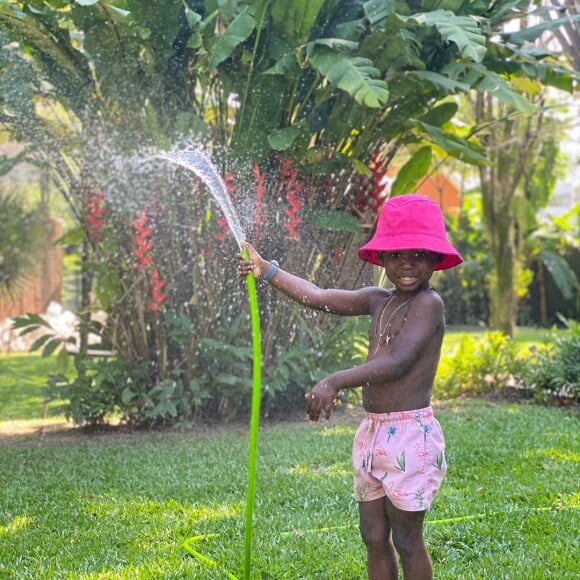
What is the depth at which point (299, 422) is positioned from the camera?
5.77 m

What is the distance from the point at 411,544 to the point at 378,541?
115mm

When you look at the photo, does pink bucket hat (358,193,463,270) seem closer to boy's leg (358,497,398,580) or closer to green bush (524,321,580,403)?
boy's leg (358,497,398,580)

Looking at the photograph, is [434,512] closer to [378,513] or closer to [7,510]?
[378,513]

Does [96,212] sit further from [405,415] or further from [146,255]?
[405,415]

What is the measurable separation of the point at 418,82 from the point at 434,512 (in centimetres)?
298

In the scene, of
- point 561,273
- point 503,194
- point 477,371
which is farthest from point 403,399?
point 561,273

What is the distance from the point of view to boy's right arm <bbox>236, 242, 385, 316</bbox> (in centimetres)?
238

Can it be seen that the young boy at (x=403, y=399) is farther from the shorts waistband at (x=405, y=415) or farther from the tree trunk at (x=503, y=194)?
the tree trunk at (x=503, y=194)

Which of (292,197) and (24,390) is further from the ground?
(292,197)

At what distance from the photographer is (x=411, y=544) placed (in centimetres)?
218

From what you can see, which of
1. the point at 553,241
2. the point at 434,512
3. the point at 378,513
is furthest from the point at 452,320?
the point at 378,513

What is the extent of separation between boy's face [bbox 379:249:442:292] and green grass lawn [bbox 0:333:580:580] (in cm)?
106

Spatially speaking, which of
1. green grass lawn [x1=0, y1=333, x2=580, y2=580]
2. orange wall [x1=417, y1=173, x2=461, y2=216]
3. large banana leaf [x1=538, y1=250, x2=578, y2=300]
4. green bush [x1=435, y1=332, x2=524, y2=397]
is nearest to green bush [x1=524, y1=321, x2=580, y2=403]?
green bush [x1=435, y1=332, x2=524, y2=397]

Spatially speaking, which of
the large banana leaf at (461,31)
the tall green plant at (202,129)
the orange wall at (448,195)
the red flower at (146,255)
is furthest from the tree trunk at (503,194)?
the orange wall at (448,195)
